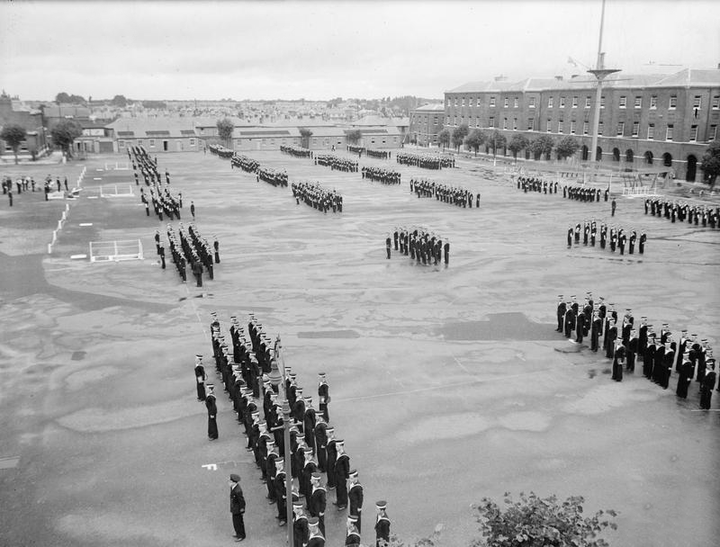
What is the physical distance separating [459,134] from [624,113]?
30.1m

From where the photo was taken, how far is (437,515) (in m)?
10.6

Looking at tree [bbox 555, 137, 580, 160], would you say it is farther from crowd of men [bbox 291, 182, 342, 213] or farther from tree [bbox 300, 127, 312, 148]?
tree [bbox 300, 127, 312, 148]

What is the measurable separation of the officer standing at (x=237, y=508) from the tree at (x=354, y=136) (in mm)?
104732

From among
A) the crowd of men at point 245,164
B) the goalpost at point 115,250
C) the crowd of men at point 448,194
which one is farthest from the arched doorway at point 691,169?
the goalpost at point 115,250

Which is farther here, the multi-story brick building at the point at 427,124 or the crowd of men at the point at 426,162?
the multi-story brick building at the point at 427,124

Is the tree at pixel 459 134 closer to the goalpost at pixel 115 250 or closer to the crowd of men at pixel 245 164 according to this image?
the crowd of men at pixel 245 164

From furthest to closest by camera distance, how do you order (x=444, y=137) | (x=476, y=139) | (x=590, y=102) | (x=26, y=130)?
(x=444, y=137) → (x=476, y=139) → (x=26, y=130) → (x=590, y=102)

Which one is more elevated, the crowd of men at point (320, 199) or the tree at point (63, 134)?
the tree at point (63, 134)

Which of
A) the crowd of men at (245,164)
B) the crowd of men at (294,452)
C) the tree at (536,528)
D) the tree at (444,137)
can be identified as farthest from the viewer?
the tree at (444,137)

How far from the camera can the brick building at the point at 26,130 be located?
3233 inches

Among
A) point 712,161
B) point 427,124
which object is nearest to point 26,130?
point 427,124

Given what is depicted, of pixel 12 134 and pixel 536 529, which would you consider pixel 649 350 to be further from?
pixel 12 134

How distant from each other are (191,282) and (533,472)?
1710 centimetres

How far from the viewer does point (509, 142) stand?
8506cm
